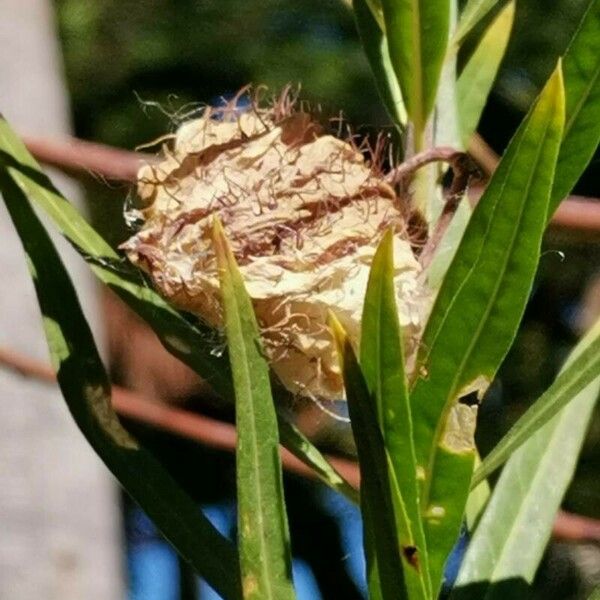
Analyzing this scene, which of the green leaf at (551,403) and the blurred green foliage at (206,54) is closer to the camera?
the green leaf at (551,403)

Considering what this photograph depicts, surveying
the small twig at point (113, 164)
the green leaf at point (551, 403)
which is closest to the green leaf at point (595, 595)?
the green leaf at point (551, 403)

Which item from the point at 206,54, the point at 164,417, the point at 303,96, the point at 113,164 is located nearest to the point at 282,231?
the point at 113,164

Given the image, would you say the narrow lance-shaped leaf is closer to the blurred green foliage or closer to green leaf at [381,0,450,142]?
green leaf at [381,0,450,142]

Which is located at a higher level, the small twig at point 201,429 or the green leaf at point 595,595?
the green leaf at point 595,595

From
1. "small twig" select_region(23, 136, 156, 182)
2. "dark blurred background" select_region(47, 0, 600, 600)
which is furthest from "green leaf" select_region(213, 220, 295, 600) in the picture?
"dark blurred background" select_region(47, 0, 600, 600)

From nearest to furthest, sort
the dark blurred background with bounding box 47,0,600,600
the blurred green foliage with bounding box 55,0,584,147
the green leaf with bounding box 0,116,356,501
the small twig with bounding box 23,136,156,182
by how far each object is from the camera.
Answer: the green leaf with bounding box 0,116,356,501, the small twig with bounding box 23,136,156,182, the dark blurred background with bounding box 47,0,600,600, the blurred green foliage with bounding box 55,0,584,147

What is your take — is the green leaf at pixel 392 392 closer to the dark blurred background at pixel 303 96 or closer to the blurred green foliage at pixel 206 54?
the dark blurred background at pixel 303 96
